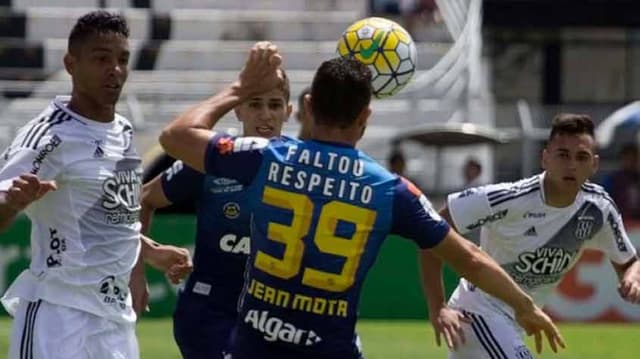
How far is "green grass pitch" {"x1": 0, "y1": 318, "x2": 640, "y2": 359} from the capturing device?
15.0m

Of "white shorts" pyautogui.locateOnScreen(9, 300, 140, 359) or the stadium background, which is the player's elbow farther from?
the stadium background

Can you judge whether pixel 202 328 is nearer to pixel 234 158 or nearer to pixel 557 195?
pixel 557 195

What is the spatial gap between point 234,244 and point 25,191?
214cm

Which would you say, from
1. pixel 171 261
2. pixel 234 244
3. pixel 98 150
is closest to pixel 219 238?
pixel 234 244

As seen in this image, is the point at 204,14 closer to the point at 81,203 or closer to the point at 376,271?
the point at 376,271

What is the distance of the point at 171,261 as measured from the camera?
7848 millimetres

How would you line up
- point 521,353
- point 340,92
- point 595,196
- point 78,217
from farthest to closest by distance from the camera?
point 595,196 < point 521,353 < point 78,217 < point 340,92

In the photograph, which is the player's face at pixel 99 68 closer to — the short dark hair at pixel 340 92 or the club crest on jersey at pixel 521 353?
the short dark hair at pixel 340 92

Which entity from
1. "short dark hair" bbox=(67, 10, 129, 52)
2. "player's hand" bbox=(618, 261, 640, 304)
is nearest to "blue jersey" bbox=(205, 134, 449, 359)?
"short dark hair" bbox=(67, 10, 129, 52)

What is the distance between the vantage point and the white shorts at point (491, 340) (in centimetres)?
853

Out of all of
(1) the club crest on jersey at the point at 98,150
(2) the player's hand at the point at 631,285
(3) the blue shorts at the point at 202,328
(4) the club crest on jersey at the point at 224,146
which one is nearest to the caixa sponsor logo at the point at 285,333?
(4) the club crest on jersey at the point at 224,146

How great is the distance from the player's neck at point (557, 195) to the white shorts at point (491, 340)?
28.3 inches

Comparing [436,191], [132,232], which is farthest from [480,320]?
[436,191]

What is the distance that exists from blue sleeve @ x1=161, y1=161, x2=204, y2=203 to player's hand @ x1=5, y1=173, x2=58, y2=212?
199cm
